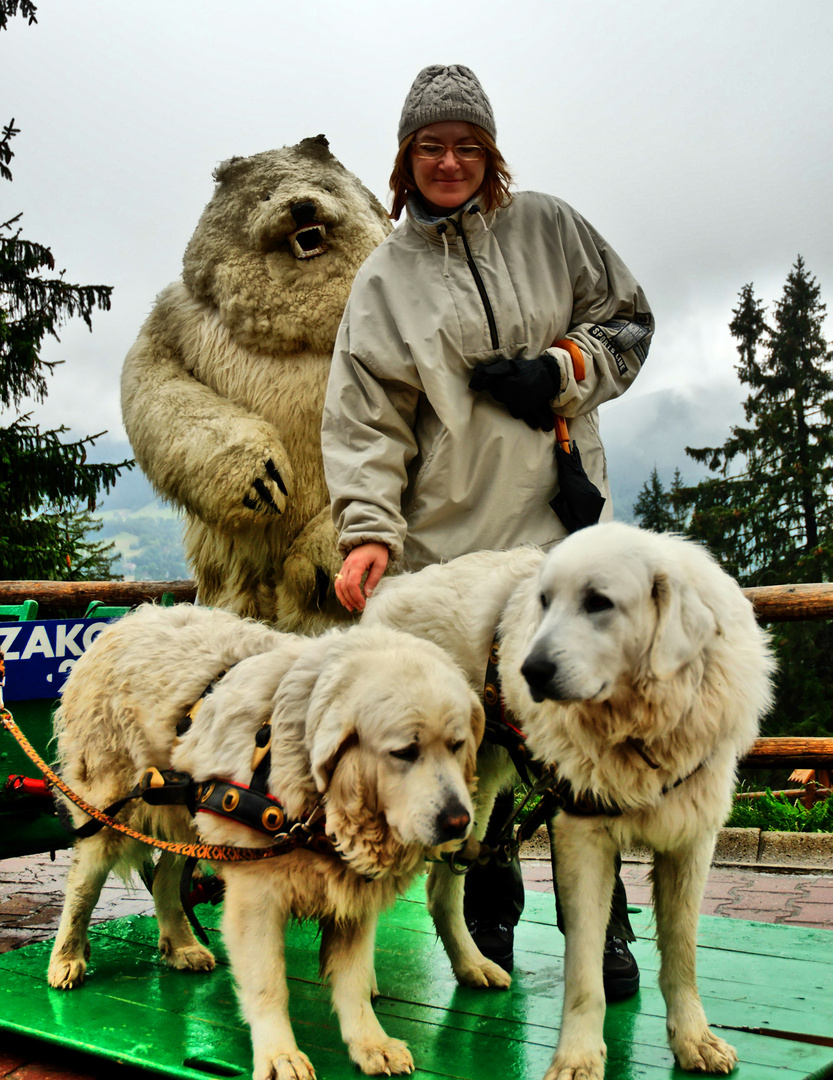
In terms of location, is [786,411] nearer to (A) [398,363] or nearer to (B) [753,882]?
(B) [753,882]

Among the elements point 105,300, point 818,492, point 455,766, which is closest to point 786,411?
point 818,492

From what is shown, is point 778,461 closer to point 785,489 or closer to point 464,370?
point 785,489

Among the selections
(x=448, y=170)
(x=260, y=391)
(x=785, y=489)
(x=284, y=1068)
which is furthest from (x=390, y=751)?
(x=785, y=489)

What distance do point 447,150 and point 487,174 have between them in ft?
0.50

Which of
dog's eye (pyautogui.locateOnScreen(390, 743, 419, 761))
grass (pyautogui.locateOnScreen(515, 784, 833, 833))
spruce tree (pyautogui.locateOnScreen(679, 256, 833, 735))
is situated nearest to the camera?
dog's eye (pyautogui.locateOnScreen(390, 743, 419, 761))

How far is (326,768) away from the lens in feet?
6.75

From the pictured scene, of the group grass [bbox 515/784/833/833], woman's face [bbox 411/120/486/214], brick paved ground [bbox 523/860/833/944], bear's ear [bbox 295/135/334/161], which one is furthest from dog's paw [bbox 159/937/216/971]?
grass [bbox 515/784/833/833]

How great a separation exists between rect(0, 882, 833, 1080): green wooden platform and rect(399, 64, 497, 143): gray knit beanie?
8.42 ft

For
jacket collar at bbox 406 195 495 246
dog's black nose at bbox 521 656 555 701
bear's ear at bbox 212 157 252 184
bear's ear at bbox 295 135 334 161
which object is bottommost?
dog's black nose at bbox 521 656 555 701

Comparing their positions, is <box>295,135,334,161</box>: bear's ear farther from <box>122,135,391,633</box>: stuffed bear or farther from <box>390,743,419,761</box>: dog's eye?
<box>390,743,419,761</box>: dog's eye

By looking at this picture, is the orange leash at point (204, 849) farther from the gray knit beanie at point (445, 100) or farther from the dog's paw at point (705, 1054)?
the gray knit beanie at point (445, 100)

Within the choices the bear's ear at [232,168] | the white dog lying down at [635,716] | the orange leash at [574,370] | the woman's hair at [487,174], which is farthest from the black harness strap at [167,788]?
the bear's ear at [232,168]

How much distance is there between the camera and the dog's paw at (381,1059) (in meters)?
2.22

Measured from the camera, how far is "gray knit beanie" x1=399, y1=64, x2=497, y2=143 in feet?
8.95
